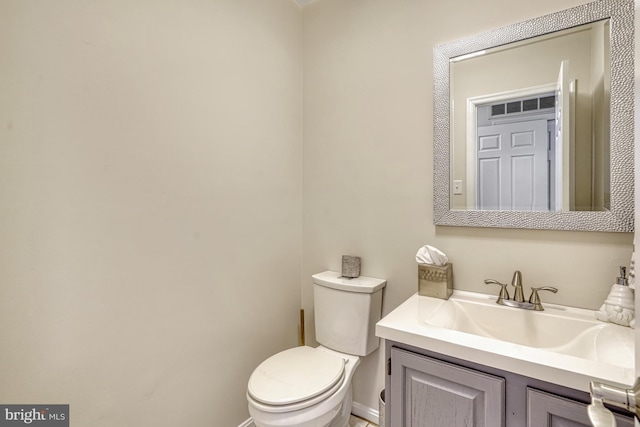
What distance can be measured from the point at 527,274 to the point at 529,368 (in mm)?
561

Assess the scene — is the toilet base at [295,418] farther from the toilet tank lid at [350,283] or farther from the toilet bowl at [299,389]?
the toilet tank lid at [350,283]

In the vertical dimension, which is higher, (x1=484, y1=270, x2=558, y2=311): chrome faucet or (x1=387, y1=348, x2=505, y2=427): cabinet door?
(x1=484, y1=270, x2=558, y2=311): chrome faucet

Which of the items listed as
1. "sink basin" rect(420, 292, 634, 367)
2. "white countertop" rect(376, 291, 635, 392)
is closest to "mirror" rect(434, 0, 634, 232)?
"sink basin" rect(420, 292, 634, 367)

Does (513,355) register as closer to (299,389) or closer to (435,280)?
(435,280)

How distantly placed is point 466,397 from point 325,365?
64 cm

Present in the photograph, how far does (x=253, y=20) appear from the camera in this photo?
1577 millimetres

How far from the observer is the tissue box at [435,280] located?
4.30 feet

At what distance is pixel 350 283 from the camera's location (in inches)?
60.6

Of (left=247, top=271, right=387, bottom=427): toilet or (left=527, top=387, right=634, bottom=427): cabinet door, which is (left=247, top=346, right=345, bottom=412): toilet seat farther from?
(left=527, top=387, right=634, bottom=427): cabinet door

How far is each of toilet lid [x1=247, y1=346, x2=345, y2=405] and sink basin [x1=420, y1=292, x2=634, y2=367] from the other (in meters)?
0.49

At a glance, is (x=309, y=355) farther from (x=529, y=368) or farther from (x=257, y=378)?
(x=529, y=368)

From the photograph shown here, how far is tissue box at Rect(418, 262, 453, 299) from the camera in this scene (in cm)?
131

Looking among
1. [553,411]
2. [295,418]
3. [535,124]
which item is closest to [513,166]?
[535,124]

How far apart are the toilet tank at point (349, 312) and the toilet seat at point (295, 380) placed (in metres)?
0.10
